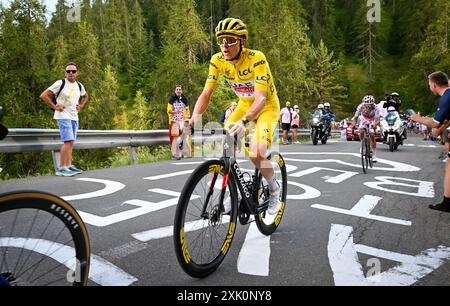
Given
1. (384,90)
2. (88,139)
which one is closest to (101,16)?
(384,90)

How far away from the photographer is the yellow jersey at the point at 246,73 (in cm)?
391

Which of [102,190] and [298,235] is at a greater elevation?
[102,190]

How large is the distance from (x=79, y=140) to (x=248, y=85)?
22.4 feet

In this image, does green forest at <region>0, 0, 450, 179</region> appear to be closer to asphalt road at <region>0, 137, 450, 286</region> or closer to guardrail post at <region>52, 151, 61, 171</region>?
guardrail post at <region>52, 151, 61, 171</region>

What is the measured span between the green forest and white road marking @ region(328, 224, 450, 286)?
9571mm

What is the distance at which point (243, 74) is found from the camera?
4.08 m

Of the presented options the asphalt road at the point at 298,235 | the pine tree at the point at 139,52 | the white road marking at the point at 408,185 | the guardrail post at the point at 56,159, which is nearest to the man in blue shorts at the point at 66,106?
the guardrail post at the point at 56,159

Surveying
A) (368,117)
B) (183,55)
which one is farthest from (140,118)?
(368,117)

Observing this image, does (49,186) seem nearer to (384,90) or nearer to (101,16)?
(384,90)

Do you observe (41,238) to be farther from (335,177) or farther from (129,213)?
(335,177)

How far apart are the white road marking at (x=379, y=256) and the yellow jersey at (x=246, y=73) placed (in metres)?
1.86

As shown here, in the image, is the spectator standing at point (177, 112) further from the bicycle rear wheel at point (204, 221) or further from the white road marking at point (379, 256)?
the bicycle rear wheel at point (204, 221)

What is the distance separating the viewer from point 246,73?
406cm

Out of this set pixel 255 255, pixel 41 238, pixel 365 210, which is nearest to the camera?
pixel 41 238
